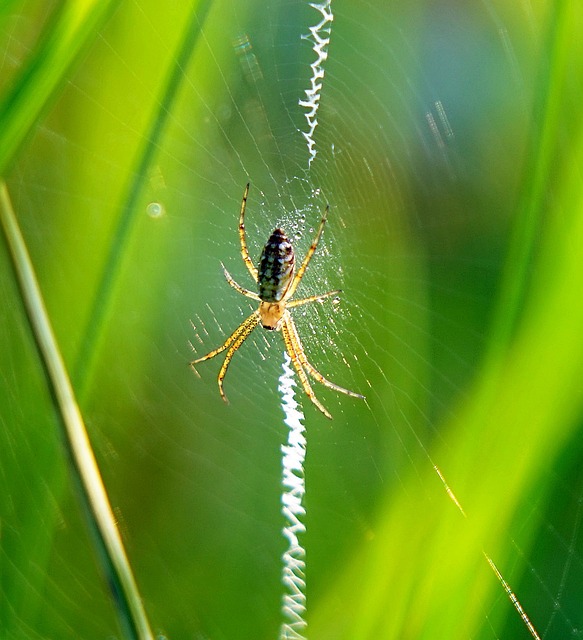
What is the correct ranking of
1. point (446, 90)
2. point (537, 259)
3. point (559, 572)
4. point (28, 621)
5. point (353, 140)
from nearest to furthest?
1. point (537, 259)
2. point (28, 621)
3. point (559, 572)
4. point (446, 90)
5. point (353, 140)

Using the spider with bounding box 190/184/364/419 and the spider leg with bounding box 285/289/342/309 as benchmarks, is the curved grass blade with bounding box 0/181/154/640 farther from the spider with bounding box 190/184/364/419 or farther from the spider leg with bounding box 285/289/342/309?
the spider leg with bounding box 285/289/342/309

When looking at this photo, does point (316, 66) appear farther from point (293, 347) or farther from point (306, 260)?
point (293, 347)

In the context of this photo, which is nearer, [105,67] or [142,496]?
[105,67]

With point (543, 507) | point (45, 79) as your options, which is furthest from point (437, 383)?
point (45, 79)

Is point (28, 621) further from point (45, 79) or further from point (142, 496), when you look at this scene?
point (45, 79)

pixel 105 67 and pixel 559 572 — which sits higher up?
pixel 105 67

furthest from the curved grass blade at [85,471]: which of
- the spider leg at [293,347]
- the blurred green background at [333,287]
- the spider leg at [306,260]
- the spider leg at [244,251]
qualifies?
the spider leg at [293,347]

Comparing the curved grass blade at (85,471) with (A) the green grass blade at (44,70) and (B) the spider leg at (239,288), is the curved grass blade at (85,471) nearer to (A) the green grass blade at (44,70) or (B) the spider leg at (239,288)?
(A) the green grass blade at (44,70)
